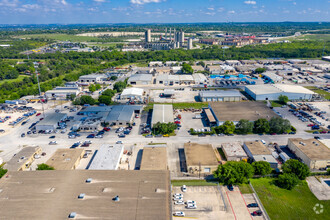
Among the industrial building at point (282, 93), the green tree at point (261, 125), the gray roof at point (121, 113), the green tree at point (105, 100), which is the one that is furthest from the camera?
the industrial building at point (282, 93)

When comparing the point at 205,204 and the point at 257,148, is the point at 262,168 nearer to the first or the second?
the point at 257,148

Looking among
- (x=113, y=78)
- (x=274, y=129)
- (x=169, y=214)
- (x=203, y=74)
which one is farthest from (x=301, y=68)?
(x=169, y=214)

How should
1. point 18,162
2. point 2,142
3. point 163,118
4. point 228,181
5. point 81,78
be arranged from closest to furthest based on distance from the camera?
point 228,181 < point 18,162 < point 2,142 < point 163,118 < point 81,78

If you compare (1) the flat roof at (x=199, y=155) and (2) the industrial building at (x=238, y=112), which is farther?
(2) the industrial building at (x=238, y=112)

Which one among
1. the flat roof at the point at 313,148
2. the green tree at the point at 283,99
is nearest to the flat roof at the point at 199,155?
the flat roof at the point at 313,148

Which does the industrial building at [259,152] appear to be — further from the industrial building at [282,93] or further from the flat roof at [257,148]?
the industrial building at [282,93]

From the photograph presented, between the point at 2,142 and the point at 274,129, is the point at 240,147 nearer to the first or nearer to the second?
the point at 274,129

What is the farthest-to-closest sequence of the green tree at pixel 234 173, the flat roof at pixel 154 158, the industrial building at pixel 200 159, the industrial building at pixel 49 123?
the industrial building at pixel 49 123 → the industrial building at pixel 200 159 → the flat roof at pixel 154 158 → the green tree at pixel 234 173

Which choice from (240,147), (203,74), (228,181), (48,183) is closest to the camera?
(48,183)
